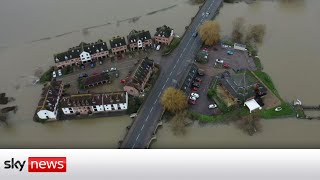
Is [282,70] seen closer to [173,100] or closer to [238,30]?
[238,30]

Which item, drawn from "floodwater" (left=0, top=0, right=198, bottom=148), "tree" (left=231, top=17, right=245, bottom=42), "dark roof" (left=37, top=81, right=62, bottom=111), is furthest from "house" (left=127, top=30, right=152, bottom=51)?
"tree" (left=231, top=17, right=245, bottom=42)

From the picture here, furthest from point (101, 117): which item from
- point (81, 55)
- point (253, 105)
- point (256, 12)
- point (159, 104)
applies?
point (256, 12)

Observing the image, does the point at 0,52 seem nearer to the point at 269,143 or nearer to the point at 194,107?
the point at 194,107

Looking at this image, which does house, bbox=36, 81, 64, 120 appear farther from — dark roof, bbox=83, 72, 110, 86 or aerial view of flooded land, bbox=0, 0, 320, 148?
dark roof, bbox=83, 72, 110, 86

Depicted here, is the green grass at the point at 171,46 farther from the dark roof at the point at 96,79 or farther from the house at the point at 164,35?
the dark roof at the point at 96,79

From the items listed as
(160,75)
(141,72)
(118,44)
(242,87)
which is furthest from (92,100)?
(242,87)
